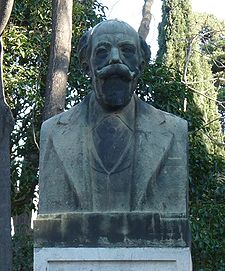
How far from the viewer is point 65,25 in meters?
10.2

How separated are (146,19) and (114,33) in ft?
33.8

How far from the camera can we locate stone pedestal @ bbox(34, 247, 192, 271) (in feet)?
12.7

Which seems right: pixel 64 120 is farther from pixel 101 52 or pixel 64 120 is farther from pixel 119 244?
pixel 119 244

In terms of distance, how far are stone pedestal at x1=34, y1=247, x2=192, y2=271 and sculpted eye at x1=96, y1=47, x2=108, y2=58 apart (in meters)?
1.00

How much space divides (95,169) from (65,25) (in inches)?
252

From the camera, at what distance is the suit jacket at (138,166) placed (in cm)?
401

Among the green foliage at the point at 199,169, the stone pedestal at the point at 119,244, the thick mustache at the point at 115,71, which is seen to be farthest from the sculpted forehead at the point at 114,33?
the green foliage at the point at 199,169

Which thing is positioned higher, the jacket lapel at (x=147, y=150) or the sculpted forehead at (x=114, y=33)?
the sculpted forehead at (x=114, y=33)

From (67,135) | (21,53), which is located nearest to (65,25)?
(21,53)

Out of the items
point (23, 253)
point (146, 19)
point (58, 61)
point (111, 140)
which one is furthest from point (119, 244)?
point (146, 19)

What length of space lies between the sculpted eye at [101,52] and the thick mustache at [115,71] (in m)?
0.09

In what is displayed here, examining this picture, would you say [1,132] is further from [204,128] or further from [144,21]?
[144,21]

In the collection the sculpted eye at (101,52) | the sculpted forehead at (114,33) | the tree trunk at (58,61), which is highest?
the tree trunk at (58,61)

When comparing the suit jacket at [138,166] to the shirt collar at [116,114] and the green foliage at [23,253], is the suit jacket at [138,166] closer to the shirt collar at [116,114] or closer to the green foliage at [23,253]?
the shirt collar at [116,114]
